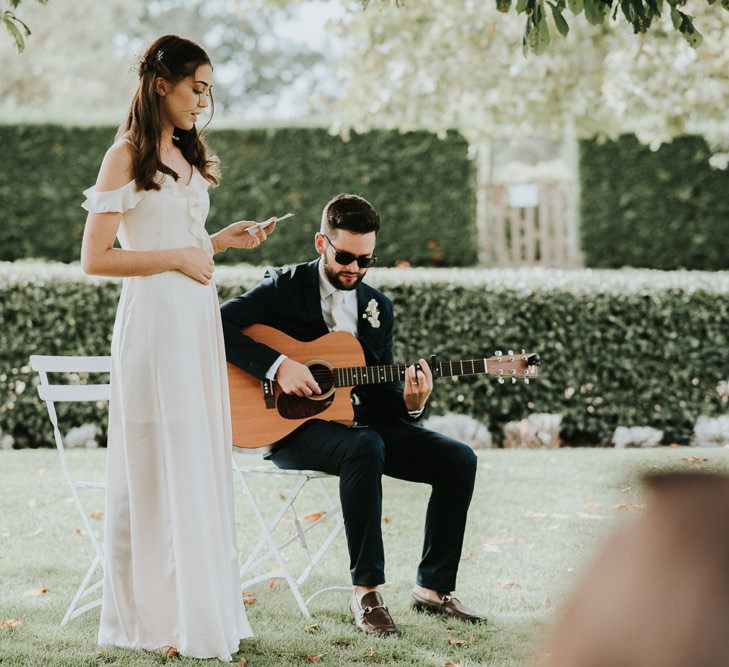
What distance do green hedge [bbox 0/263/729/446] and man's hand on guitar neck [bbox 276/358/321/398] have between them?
4.23 m

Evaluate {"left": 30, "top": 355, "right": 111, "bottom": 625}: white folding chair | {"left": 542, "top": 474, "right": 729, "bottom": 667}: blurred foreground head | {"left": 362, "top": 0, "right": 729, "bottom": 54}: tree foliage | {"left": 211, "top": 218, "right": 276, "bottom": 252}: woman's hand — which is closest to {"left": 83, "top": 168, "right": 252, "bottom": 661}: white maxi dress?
{"left": 211, "top": 218, "right": 276, "bottom": 252}: woman's hand

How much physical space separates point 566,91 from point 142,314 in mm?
8675

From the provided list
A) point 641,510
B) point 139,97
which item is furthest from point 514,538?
point 641,510

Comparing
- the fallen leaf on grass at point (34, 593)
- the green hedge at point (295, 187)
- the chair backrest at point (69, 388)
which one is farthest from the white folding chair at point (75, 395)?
the green hedge at point (295, 187)

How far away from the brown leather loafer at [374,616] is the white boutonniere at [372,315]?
1.14m

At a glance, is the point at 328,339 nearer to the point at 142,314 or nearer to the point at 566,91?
the point at 142,314

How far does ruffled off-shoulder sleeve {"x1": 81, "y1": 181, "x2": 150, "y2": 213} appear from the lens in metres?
3.61

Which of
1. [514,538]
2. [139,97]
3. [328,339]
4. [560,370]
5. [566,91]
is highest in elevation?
[566,91]

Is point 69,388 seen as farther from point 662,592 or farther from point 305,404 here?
point 662,592

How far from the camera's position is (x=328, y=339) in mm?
4523

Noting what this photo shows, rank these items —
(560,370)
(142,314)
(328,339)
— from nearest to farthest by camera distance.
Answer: (142,314) < (328,339) < (560,370)

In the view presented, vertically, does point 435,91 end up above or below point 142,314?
above

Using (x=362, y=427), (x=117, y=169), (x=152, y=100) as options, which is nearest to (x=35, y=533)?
(x=362, y=427)

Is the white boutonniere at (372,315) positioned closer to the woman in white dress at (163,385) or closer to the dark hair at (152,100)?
the woman in white dress at (163,385)
